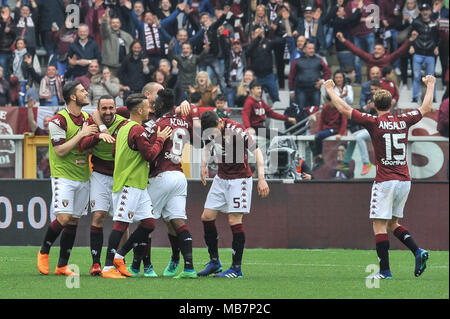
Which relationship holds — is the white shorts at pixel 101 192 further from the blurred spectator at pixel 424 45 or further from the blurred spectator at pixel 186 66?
the blurred spectator at pixel 424 45

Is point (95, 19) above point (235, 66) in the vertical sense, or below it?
above

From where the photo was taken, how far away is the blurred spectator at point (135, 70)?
65.8 feet

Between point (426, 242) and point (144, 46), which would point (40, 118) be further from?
point (426, 242)

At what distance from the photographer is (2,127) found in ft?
57.0

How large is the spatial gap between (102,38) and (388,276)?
477 inches

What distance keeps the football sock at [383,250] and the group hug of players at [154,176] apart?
11 millimetres

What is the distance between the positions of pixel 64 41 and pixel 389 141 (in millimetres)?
12117

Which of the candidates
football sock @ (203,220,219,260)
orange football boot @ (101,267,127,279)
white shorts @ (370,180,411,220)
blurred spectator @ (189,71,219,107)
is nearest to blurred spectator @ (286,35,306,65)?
blurred spectator @ (189,71,219,107)

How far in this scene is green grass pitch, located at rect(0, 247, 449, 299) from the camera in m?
9.12

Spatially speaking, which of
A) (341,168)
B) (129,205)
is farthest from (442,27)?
(129,205)

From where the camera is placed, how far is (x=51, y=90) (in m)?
20.2

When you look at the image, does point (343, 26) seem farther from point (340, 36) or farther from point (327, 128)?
point (327, 128)

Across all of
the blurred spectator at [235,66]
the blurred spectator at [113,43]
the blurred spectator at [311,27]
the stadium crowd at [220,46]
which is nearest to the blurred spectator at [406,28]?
the stadium crowd at [220,46]

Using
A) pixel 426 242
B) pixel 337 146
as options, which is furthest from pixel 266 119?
pixel 426 242
